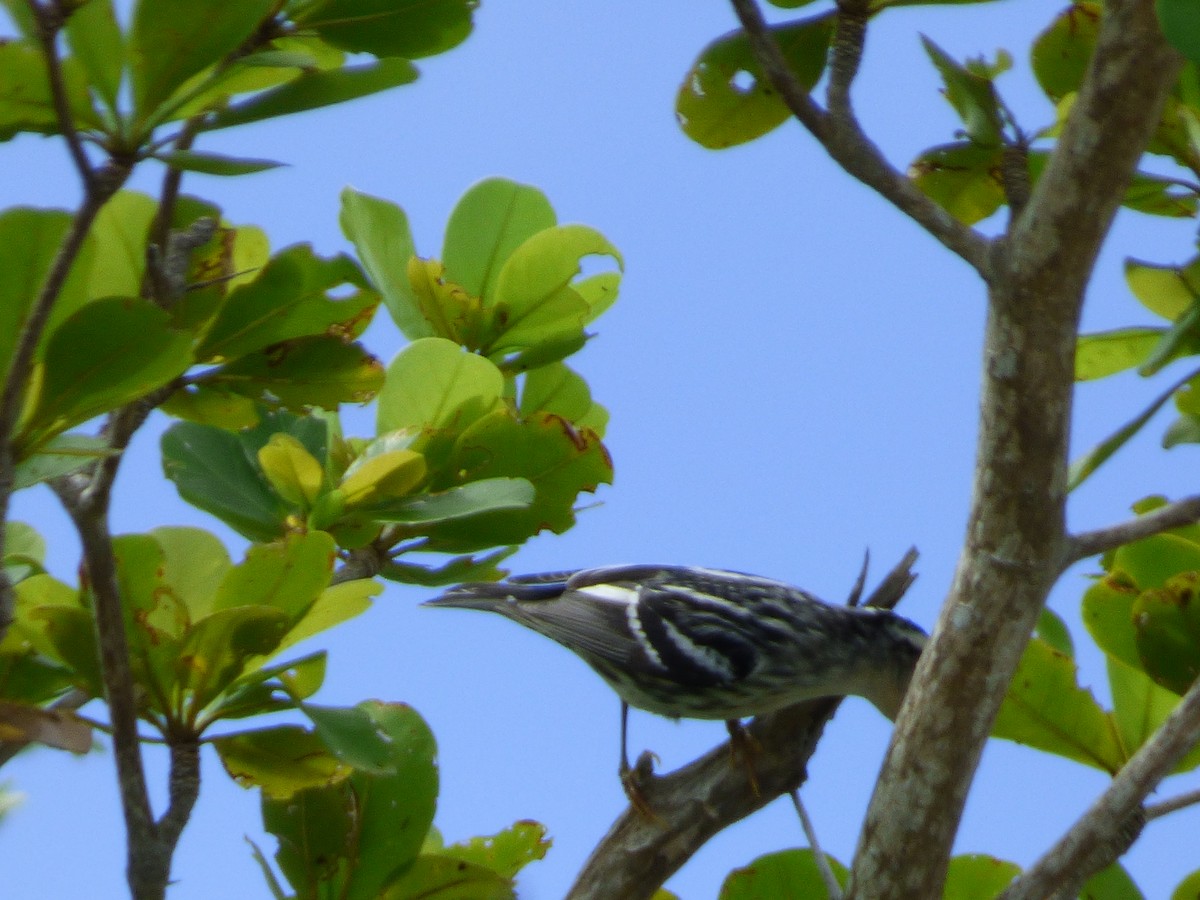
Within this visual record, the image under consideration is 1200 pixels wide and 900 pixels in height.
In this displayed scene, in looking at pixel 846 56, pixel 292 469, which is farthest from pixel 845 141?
pixel 292 469

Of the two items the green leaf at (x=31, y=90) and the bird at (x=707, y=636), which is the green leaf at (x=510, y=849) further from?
the green leaf at (x=31, y=90)

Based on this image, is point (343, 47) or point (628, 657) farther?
point (628, 657)

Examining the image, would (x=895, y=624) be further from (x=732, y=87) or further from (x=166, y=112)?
(x=166, y=112)

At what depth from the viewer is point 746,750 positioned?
2105mm

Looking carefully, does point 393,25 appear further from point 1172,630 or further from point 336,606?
point 1172,630

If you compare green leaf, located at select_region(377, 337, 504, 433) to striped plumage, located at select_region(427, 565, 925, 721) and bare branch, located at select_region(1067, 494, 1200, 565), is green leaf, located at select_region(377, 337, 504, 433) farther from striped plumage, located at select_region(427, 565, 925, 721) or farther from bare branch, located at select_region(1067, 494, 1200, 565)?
striped plumage, located at select_region(427, 565, 925, 721)

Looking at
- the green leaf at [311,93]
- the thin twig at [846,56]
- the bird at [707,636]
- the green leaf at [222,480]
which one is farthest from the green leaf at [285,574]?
the bird at [707,636]

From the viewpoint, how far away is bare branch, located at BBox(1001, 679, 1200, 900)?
146 cm

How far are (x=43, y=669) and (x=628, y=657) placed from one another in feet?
6.77

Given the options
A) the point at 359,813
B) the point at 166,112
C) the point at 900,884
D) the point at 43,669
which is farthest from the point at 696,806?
the point at 166,112

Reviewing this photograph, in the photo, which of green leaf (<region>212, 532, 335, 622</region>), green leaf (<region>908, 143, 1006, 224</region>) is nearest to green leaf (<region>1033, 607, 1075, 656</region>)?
green leaf (<region>908, 143, 1006, 224</region>)

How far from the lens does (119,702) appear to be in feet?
3.94

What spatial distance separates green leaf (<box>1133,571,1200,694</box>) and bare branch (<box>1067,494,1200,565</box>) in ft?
0.37

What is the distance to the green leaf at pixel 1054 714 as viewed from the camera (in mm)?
1757
